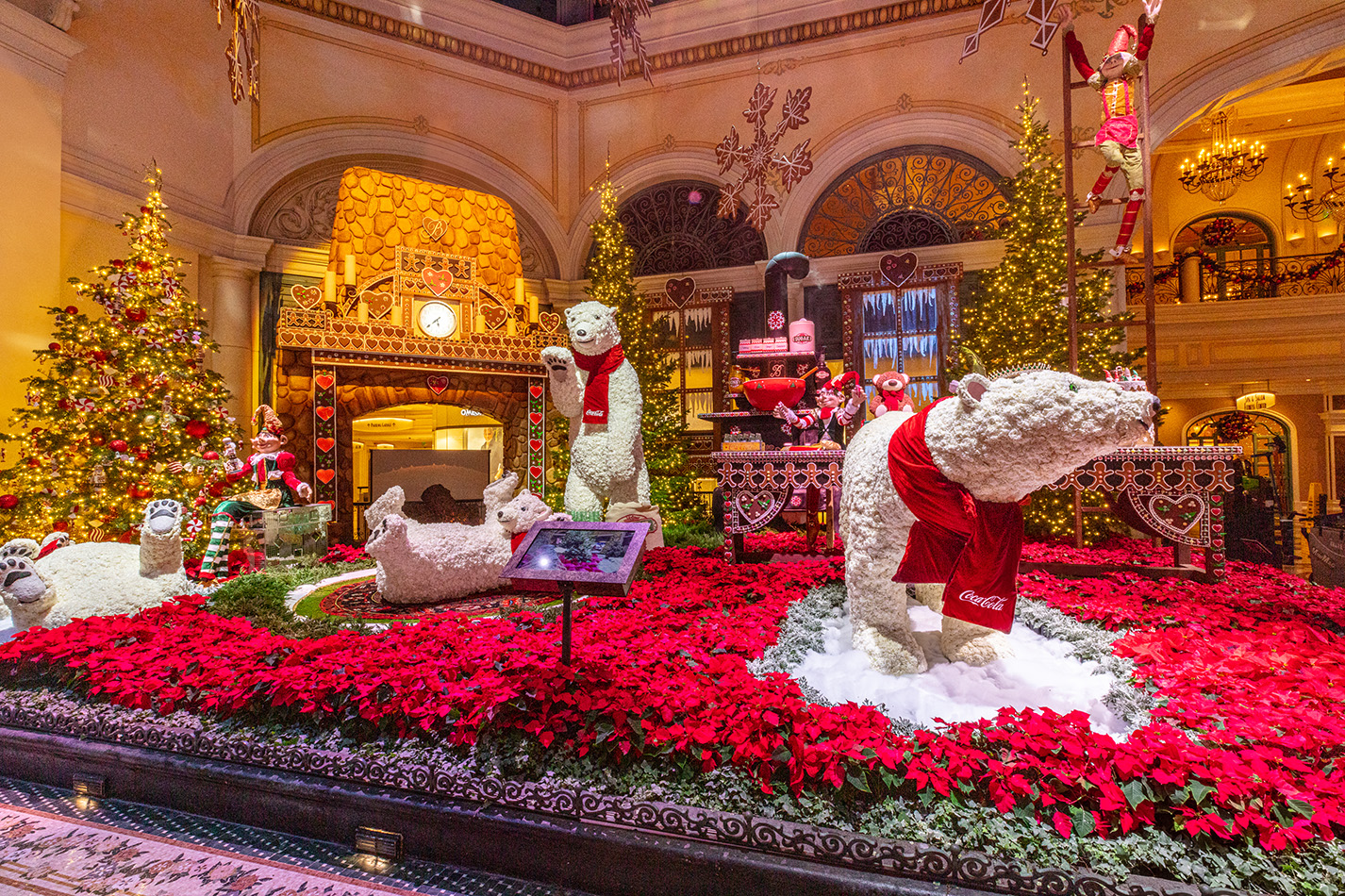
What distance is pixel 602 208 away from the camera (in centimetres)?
862

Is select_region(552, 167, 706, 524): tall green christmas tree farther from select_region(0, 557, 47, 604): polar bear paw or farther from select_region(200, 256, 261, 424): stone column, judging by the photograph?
select_region(0, 557, 47, 604): polar bear paw

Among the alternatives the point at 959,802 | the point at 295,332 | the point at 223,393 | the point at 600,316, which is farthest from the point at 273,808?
the point at 295,332

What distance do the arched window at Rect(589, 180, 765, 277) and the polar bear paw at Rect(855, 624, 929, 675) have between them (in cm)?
705

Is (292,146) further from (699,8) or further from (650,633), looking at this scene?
(650,633)

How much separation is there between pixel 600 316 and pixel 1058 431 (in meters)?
2.91

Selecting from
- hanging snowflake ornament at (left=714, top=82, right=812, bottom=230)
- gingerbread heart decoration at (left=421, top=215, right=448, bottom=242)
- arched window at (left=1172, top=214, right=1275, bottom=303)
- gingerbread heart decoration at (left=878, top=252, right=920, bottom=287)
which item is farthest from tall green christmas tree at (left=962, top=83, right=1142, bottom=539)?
gingerbread heart decoration at (left=421, top=215, right=448, bottom=242)

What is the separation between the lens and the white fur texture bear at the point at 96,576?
2.91m

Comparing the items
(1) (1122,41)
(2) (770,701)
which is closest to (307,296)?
(2) (770,701)

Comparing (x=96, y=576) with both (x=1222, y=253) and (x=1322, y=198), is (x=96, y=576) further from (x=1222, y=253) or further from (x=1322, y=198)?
(x=1322, y=198)

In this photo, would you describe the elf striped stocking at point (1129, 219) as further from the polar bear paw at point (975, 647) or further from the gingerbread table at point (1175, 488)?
the polar bear paw at point (975, 647)

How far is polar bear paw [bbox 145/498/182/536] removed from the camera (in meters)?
3.23

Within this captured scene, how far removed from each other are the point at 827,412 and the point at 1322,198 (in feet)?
35.4

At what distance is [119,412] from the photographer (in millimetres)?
5184

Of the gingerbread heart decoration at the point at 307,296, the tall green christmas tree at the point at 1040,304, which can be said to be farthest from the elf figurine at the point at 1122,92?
the gingerbread heart decoration at the point at 307,296
